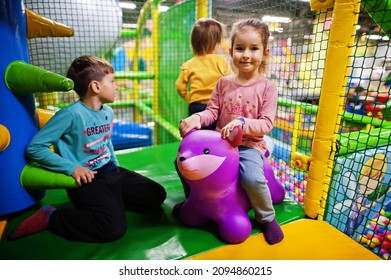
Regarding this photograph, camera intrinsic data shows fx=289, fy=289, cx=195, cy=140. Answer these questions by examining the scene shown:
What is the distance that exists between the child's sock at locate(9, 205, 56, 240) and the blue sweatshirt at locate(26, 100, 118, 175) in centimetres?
18

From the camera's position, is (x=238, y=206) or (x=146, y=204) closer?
(x=238, y=206)

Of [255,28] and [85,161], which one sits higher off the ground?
[255,28]

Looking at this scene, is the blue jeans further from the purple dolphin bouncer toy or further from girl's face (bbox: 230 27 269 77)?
girl's face (bbox: 230 27 269 77)

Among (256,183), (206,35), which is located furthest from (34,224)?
(206,35)

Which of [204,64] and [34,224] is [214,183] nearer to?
[34,224]

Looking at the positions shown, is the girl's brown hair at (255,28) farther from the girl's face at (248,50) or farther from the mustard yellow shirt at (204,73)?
the mustard yellow shirt at (204,73)

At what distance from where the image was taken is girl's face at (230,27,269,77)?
3.40 feet

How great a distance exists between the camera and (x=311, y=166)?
1187 millimetres

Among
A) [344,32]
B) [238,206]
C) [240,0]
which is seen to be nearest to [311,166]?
[238,206]

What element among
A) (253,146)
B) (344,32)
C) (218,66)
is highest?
(344,32)

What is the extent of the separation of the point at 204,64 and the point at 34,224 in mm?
1106

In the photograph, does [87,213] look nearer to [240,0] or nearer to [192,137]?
[192,137]

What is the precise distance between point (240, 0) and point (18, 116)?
4.50 ft

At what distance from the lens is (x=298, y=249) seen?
101 cm
